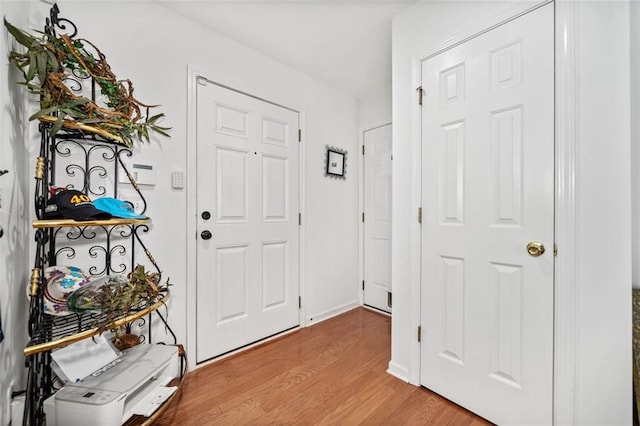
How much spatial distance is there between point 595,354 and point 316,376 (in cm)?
146

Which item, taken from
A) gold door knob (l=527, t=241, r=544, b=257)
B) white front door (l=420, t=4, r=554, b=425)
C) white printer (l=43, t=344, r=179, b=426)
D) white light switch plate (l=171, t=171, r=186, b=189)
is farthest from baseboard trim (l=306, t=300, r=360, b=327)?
gold door knob (l=527, t=241, r=544, b=257)

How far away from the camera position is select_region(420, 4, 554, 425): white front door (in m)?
1.20

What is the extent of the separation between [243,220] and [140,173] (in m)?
0.77

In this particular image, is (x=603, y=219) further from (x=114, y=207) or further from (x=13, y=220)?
(x=13, y=220)

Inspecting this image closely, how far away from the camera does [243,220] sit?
210cm

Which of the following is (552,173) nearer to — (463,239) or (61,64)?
(463,239)

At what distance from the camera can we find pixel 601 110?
1.10m

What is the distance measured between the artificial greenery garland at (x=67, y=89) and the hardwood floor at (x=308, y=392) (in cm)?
156

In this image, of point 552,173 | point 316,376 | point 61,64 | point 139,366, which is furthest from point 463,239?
point 61,64

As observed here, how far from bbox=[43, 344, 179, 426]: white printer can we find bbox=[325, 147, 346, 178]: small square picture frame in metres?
2.00

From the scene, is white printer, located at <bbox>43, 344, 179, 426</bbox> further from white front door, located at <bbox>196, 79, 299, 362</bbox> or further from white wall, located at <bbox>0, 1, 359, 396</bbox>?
white front door, located at <bbox>196, 79, 299, 362</bbox>

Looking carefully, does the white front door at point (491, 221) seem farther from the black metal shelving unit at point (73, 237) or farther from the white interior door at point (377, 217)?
the black metal shelving unit at point (73, 237)

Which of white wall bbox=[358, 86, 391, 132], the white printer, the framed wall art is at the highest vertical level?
white wall bbox=[358, 86, 391, 132]

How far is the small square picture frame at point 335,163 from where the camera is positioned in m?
2.70
